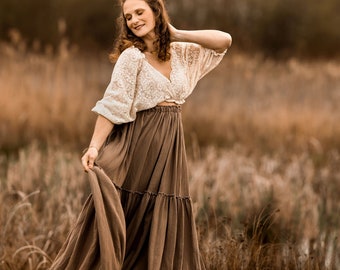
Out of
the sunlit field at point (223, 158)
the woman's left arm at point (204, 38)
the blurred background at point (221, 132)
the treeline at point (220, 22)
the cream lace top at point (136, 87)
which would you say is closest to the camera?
the cream lace top at point (136, 87)

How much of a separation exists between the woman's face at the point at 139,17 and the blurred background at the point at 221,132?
40.5 inches

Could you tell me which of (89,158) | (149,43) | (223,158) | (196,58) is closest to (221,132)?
(223,158)

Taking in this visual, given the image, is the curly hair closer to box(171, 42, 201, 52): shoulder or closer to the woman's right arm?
box(171, 42, 201, 52): shoulder

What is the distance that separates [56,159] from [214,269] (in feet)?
8.78

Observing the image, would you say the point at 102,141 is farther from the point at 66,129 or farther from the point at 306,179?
the point at 66,129

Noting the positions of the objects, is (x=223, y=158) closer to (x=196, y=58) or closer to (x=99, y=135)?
(x=196, y=58)

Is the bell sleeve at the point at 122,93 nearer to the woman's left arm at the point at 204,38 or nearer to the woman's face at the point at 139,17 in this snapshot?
the woman's face at the point at 139,17

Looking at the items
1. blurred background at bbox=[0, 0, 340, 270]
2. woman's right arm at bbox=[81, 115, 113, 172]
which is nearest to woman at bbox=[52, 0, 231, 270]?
woman's right arm at bbox=[81, 115, 113, 172]

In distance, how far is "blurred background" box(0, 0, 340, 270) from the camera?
379 cm

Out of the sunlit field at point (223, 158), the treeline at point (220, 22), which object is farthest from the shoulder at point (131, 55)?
the treeline at point (220, 22)

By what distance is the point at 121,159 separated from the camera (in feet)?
9.49

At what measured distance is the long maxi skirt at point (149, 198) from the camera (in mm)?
2865

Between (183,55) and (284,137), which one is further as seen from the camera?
(284,137)

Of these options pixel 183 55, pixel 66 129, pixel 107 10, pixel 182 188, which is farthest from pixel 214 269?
pixel 107 10
